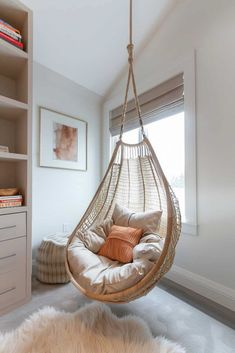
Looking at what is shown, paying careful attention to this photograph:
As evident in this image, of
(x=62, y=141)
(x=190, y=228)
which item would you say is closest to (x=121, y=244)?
(x=190, y=228)

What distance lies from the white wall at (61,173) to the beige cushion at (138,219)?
90cm

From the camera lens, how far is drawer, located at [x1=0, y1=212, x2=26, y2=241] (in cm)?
154

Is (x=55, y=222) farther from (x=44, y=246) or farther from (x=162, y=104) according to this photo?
(x=162, y=104)

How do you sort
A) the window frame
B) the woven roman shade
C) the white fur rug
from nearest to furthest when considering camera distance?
the white fur rug → the window frame → the woven roman shade

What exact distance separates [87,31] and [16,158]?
161 cm

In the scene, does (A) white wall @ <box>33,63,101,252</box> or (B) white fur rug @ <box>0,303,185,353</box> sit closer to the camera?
(B) white fur rug @ <box>0,303,185,353</box>

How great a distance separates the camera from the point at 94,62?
251 cm

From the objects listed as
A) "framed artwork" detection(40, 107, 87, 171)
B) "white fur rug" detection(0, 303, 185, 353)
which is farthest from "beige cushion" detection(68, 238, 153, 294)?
"framed artwork" detection(40, 107, 87, 171)

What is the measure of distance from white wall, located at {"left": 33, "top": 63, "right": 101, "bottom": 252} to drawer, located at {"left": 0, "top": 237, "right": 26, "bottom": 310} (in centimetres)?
61

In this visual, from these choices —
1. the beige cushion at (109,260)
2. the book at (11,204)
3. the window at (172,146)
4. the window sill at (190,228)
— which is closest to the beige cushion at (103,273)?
the beige cushion at (109,260)

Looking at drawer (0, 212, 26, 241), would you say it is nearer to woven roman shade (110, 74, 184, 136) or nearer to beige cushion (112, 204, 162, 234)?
beige cushion (112, 204, 162, 234)

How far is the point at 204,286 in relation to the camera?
70.1 inches

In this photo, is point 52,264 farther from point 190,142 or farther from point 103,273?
point 190,142

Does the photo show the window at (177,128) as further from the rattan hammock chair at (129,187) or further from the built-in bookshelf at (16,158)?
the built-in bookshelf at (16,158)
